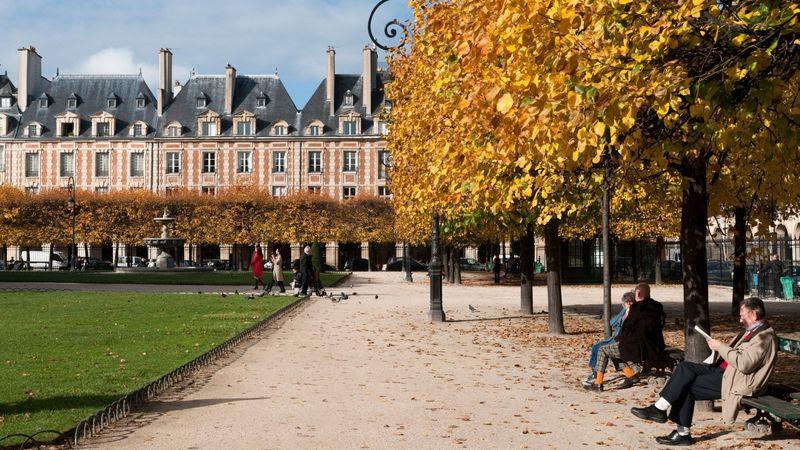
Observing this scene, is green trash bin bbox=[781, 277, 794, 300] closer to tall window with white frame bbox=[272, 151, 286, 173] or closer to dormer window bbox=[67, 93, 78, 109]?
tall window with white frame bbox=[272, 151, 286, 173]

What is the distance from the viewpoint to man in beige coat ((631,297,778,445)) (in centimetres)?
637

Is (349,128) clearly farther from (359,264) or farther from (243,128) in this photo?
(359,264)

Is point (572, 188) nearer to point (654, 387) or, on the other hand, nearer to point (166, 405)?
point (654, 387)

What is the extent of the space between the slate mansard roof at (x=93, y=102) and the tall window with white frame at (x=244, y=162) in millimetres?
6755

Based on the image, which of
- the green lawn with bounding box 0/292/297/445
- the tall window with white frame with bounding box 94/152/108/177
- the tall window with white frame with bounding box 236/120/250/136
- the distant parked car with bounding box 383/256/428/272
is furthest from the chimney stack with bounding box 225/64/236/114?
the green lawn with bounding box 0/292/297/445

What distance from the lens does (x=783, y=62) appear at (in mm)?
6418

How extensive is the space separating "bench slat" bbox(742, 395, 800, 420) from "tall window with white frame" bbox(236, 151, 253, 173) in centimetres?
5946

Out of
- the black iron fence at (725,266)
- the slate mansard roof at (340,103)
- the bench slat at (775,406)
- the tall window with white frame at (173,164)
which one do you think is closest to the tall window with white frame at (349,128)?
the slate mansard roof at (340,103)

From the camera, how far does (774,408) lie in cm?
603

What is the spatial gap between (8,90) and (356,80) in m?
26.9

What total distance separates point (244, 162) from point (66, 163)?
13.3m

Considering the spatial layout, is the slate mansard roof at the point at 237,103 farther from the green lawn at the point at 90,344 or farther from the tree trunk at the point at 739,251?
the tree trunk at the point at 739,251

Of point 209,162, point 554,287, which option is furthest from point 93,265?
point 554,287

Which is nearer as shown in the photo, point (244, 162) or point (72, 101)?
point (244, 162)
